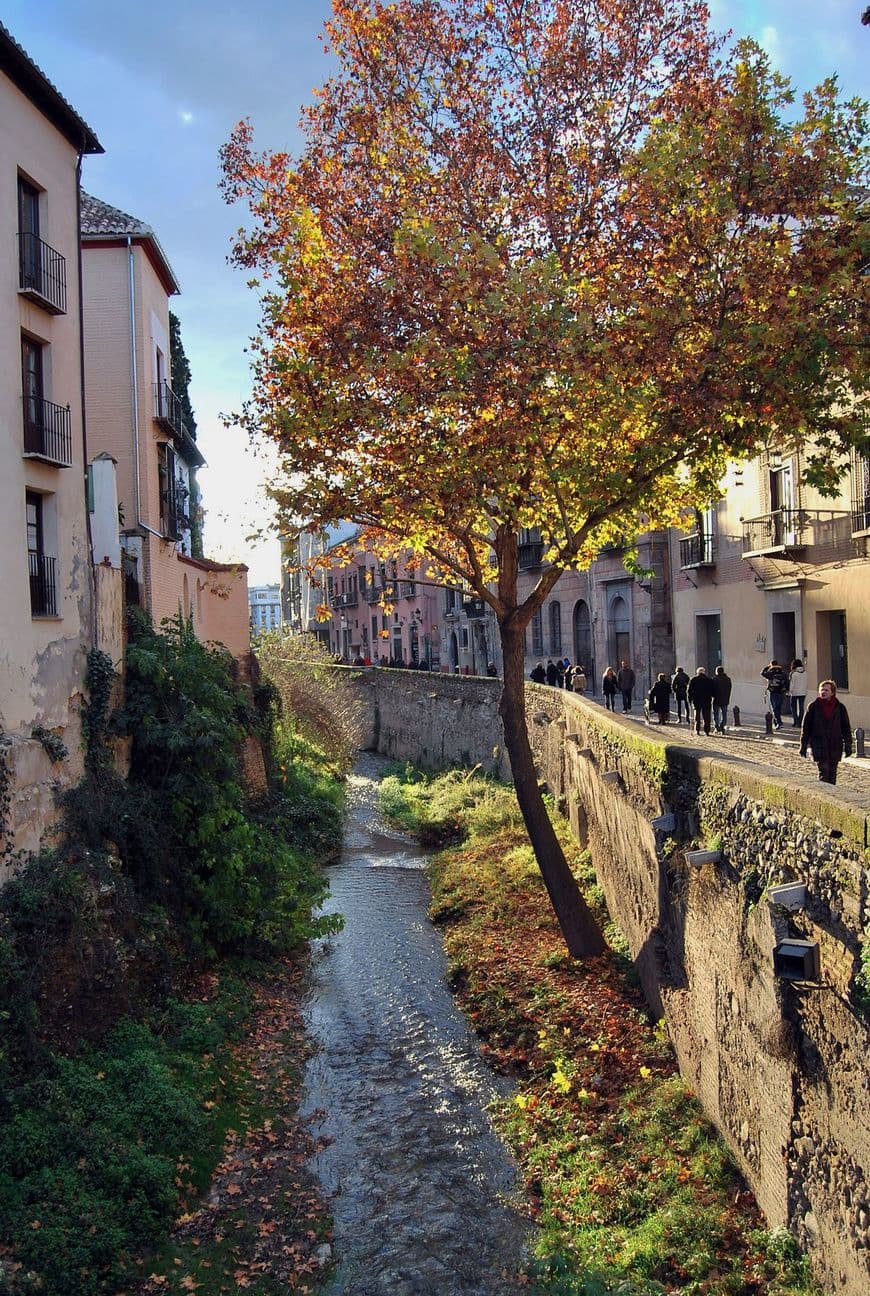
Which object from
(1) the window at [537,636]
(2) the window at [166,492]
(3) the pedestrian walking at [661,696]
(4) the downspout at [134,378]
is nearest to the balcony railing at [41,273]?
(4) the downspout at [134,378]

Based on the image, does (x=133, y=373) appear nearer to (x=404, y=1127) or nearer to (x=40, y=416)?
(x=40, y=416)

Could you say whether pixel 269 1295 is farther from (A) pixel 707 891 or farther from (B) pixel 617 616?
(B) pixel 617 616

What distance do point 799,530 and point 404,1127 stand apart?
46.0 ft

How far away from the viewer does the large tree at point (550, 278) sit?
9.52 metres

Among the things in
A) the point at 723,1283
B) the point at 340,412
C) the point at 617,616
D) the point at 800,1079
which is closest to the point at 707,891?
the point at 800,1079

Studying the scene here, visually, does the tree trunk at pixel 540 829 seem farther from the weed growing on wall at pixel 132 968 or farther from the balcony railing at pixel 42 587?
the balcony railing at pixel 42 587

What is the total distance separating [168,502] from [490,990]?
38.3 ft

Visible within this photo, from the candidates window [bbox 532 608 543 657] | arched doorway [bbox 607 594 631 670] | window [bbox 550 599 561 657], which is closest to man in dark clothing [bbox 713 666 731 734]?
arched doorway [bbox 607 594 631 670]

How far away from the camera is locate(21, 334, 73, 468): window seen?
35.9ft

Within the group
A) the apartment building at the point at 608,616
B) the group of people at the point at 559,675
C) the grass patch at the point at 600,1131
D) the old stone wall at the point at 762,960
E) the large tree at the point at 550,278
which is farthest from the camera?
the apartment building at the point at 608,616

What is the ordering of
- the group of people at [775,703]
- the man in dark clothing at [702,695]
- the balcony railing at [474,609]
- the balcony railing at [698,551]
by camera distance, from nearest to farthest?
1. the group of people at [775,703]
2. the man in dark clothing at [702,695]
3. the balcony railing at [698,551]
4. the balcony railing at [474,609]

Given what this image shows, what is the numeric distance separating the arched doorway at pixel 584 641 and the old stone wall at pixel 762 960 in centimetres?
2340

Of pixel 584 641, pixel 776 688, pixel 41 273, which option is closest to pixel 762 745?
pixel 776 688

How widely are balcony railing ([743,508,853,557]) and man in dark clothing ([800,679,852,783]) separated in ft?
26.3
